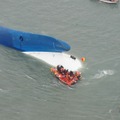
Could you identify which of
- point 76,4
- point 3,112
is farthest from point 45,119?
point 76,4

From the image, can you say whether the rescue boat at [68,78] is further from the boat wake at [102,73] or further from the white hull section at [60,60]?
the white hull section at [60,60]

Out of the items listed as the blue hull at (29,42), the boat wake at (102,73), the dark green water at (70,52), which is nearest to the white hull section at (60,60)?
the blue hull at (29,42)

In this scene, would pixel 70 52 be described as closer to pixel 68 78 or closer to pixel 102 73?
pixel 102 73

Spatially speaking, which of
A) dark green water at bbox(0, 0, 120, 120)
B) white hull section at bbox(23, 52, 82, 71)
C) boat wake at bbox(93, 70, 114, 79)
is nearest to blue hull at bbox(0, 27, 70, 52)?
white hull section at bbox(23, 52, 82, 71)

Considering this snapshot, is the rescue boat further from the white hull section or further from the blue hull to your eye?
the blue hull

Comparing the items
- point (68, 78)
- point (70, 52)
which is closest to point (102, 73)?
point (68, 78)

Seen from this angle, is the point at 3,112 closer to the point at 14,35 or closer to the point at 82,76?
the point at 82,76

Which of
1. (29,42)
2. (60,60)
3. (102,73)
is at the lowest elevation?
(102,73)
